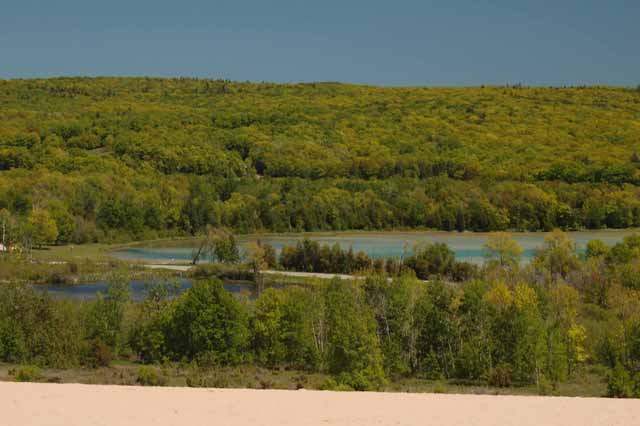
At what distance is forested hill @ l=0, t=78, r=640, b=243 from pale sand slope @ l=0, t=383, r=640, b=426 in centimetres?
5618

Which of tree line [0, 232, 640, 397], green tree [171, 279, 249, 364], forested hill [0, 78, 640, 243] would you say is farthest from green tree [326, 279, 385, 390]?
forested hill [0, 78, 640, 243]

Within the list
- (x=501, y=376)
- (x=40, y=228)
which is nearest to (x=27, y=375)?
(x=501, y=376)

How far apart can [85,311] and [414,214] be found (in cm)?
5711

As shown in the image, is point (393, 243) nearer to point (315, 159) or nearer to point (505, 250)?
point (505, 250)

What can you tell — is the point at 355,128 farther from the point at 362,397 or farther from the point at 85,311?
the point at 362,397

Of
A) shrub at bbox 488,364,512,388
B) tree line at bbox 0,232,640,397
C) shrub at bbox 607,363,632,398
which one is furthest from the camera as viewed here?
tree line at bbox 0,232,640,397

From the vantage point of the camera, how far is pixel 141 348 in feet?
117

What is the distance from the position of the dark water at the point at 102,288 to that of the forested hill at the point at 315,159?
56.1ft

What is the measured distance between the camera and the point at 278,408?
659 inches

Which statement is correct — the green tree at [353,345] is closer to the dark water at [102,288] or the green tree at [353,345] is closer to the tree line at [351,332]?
the tree line at [351,332]

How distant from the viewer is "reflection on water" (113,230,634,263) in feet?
226

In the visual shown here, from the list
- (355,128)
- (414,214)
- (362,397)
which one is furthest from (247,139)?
(362,397)

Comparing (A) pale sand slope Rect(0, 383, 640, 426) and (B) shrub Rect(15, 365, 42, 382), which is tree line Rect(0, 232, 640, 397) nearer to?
(B) shrub Rect(15, 365, 42, 382)

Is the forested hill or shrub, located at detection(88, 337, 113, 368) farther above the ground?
the forested hill
